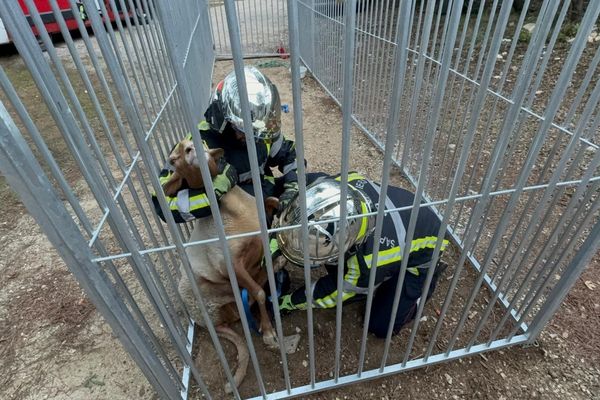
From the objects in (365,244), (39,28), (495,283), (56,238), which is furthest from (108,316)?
(495,283)

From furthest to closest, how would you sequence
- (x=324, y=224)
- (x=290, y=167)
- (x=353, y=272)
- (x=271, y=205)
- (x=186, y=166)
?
(x=290, y=167)
(x=271, y=205)
(x=353, y=272)
(x=186, y=166)
(x=324, y=224)

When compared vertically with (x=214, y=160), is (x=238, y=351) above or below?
below

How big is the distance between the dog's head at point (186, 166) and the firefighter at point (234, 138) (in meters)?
0.04

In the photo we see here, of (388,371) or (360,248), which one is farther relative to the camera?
(388,371)

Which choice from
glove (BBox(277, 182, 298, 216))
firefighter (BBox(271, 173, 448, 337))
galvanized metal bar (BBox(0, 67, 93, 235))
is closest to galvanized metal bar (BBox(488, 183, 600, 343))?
firefighter (BBox(271, 173, 448, 337))

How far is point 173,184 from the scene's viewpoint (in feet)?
6.75

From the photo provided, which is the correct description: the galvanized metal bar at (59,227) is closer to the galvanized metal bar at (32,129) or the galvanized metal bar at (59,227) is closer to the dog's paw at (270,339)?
the galvanized metal bar at (32,129)

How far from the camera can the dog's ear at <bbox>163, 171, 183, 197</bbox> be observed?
2031 millimetres

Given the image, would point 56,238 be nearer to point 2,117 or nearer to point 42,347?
point 2,117

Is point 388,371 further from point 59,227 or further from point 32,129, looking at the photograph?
point 32,129

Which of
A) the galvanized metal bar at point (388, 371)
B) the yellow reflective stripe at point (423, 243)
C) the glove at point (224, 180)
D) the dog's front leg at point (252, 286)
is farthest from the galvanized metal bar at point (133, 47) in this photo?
the galvanized metal bar at point (388, 371)

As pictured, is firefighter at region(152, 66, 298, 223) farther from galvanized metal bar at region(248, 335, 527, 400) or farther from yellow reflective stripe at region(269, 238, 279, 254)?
galvanized metal bar at region(248, 335, 527, 400)

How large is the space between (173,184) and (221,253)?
0.46 meters

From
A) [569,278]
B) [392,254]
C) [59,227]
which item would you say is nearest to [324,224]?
[392,254]
